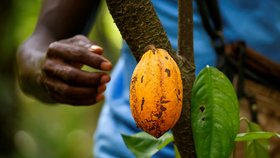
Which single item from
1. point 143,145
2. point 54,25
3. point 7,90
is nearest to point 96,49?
point 143,145

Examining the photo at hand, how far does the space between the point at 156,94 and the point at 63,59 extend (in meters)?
0.53

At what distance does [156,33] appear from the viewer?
24.6 inches

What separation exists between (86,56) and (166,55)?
43 cm

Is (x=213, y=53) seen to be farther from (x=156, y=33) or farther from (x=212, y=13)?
(x=156, y=33)

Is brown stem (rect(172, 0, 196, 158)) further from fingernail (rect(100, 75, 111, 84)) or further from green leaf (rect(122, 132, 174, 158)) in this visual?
fingernail (rect(100, 75, 111, 84))

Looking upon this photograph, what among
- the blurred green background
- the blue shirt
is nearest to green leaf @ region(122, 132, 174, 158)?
the blue shirt

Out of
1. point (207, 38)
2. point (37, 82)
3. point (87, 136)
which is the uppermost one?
point (207, 38)

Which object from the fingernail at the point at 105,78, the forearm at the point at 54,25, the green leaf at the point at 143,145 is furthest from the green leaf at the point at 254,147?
the forearm at the point at 54,25

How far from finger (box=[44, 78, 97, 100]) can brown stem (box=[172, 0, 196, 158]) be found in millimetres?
407

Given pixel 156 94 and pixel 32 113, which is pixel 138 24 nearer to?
pixel 156 94

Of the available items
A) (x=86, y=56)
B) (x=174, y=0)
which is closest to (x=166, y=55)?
(x=86, y=56)

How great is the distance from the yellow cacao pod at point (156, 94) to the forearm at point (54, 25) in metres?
0.81

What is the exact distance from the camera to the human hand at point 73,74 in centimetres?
103

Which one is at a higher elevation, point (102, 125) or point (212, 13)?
point (212, 13)
